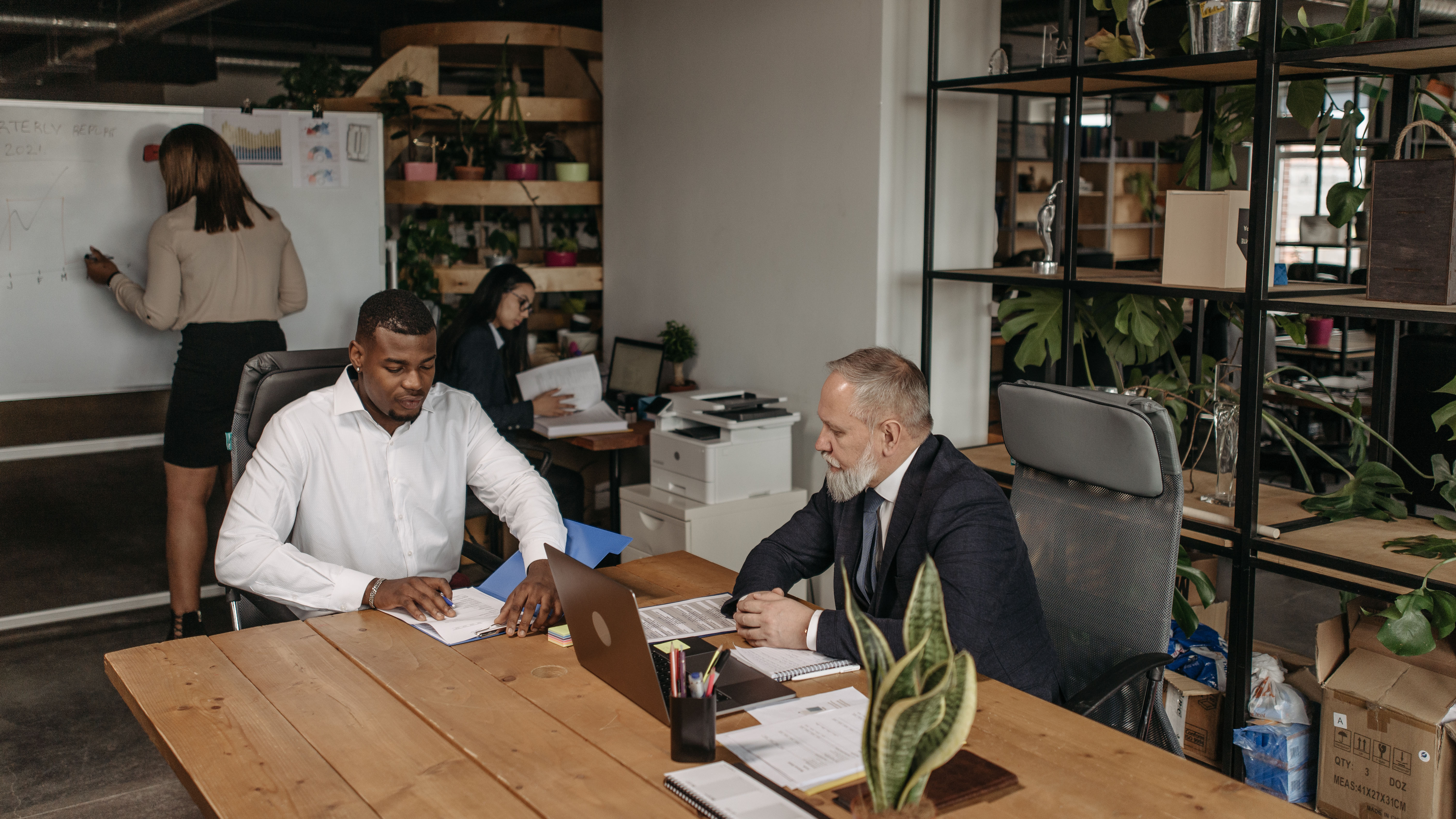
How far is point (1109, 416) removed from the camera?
7.30 feet

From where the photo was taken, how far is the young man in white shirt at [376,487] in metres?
2.35

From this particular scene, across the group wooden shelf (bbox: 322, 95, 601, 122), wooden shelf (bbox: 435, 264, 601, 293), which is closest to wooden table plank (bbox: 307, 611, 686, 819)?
wooden shelf (bbox: 435, 264, 601, 293)

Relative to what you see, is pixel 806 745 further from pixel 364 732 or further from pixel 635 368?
pixel 635 368

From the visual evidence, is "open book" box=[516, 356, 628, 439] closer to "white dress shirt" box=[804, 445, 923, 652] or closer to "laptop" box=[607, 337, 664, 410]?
"laptop" box=[607, 337, 664, 410]

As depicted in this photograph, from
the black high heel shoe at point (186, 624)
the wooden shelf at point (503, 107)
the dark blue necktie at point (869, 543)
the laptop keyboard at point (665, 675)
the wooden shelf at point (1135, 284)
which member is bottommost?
the black high heel shoe at point (186, 624)

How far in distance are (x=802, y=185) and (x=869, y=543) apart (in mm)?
2296

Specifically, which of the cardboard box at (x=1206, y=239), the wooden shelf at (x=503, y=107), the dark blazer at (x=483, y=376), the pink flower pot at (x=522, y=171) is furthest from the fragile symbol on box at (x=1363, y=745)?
the wooden shelf at (x=503, y=107)

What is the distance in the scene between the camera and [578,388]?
4.64m

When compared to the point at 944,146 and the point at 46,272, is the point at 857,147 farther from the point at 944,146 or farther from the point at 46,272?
the point at 46,272

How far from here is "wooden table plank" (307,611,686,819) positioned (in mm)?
1468

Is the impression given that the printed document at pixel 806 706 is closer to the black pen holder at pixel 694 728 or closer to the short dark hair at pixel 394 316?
the black pen holder at pixel 694 728

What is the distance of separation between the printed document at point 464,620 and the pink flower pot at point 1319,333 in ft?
18.6

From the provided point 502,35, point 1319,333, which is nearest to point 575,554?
point 502,35

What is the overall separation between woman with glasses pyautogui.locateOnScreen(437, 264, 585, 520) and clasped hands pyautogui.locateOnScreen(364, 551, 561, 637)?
1.94 meters
